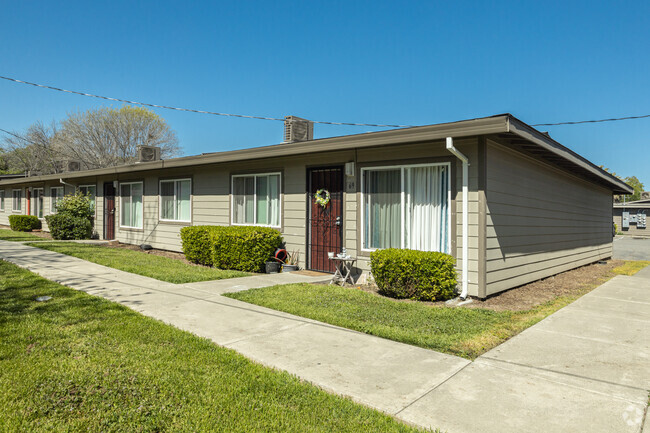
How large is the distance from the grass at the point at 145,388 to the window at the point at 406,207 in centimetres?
408

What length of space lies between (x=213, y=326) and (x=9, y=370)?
1791 millimetres

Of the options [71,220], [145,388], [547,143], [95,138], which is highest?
[95,138]

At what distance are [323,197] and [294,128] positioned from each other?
7.40ft

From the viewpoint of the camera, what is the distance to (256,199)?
964 centimetres

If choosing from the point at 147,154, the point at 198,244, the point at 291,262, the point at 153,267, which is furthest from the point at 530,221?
the point at 147,154

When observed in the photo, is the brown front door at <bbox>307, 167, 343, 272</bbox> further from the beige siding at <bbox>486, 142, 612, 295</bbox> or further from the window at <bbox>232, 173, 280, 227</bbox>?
the beige siding at <bbox>486, 142, 612, 295</bbox>

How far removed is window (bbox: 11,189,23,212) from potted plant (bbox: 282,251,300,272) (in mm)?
19764

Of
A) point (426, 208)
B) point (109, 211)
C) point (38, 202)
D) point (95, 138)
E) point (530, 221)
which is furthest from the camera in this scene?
point (95, 138)

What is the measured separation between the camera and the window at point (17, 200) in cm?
2183

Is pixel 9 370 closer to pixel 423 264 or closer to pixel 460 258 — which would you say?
pixel 423 264

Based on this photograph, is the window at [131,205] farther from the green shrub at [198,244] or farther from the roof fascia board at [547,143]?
the roof fascia board at [547,143]

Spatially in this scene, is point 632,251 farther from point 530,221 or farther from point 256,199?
point 256,199

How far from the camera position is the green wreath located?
8.16 m

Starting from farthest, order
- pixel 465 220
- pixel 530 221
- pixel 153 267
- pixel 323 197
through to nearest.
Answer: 1. pixel 153 267
2. pixel 323 197
3. pixel 530 221
4. pixel 465 220
